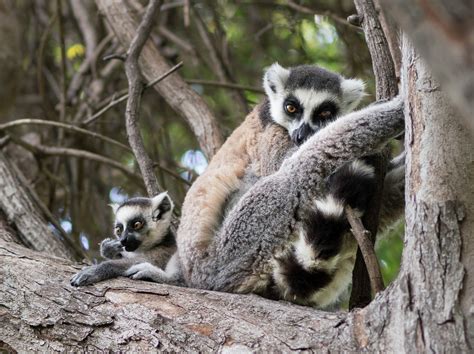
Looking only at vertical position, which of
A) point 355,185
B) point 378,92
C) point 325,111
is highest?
point 378,92

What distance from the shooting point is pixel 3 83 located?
843 cm

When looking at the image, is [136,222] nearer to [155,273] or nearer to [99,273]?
[155,273]

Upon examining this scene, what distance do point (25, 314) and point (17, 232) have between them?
5.44 ft

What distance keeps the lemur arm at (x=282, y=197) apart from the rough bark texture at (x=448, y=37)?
7.58ft

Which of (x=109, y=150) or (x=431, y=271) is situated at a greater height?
(x=431, y=271)

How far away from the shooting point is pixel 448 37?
1320mm

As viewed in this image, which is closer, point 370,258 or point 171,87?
point 370,258

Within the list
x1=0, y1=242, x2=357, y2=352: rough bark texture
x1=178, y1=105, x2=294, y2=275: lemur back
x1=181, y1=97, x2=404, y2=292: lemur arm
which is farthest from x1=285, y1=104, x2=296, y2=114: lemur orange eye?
x1=0, y1=242, x2=357, y2=352: rough bark texture

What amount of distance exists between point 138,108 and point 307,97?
5.02 feet

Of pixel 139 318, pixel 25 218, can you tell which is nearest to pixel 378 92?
pixel 139 318

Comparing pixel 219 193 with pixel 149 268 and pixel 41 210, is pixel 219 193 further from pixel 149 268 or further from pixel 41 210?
pixel 41 210

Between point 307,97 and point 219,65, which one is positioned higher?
point 307,97

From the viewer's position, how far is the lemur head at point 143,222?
5314mm

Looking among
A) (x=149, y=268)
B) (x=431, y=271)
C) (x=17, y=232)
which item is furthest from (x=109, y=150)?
(x=431, y=271)
